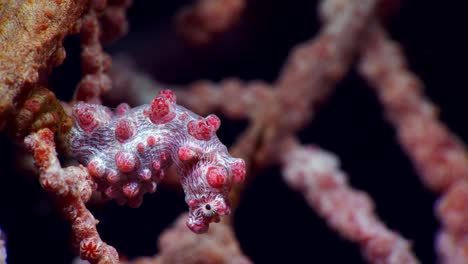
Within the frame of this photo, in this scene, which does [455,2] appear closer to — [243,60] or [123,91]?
[243,60]

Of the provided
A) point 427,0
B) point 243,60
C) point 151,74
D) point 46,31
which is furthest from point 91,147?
point 427,0

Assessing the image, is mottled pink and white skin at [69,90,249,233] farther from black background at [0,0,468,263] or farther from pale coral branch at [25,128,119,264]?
black background at [0,0,468,263]

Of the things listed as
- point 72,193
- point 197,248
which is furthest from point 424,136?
point 72,193

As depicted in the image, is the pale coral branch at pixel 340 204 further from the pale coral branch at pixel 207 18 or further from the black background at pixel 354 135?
the pale coral branch at pixel 207 18

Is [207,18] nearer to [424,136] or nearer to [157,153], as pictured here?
[424,136]

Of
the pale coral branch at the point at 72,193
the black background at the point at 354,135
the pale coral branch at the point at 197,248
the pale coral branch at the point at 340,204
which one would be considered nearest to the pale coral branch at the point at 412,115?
the black background at the point at 354,135
